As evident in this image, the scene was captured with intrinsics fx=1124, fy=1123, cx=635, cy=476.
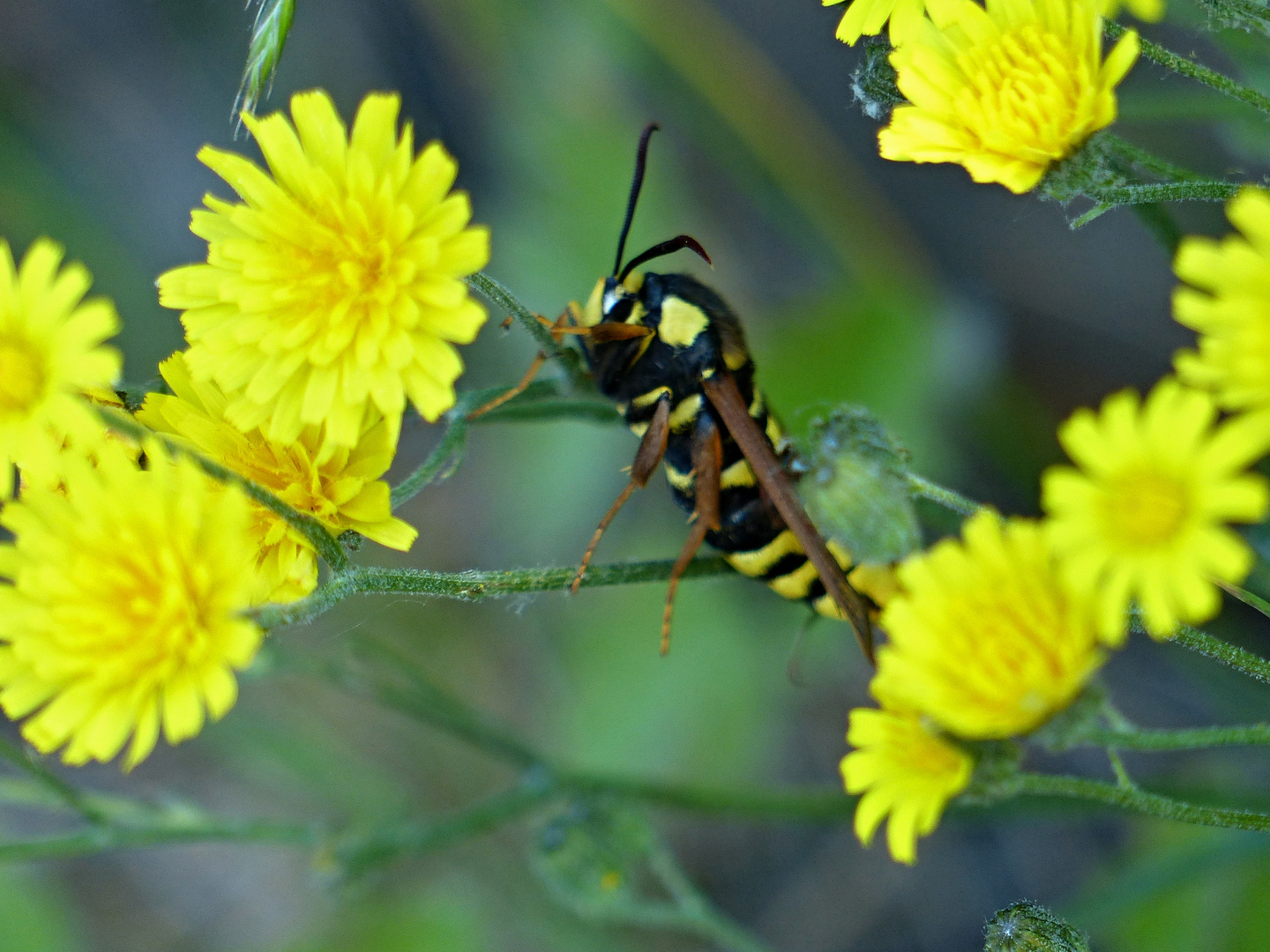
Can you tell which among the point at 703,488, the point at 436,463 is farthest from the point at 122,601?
the point at 703,488

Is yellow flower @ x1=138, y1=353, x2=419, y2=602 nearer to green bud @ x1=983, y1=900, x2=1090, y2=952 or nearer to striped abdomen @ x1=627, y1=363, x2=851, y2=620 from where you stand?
striped abdomen @ x1=627, y1=363, x2=851, y2=620

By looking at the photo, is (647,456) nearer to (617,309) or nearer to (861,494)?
(617,309)

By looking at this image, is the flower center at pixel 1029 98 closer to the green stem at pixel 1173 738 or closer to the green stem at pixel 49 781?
the green stem at pixel 1173 738

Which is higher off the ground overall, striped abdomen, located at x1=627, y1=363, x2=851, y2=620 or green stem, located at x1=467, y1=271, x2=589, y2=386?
green stem, located at x1=467, y1=271, x2=589, y2=386

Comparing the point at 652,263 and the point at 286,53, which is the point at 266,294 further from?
the point at 286,53

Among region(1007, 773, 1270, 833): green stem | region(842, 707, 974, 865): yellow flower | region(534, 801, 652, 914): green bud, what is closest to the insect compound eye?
region(842, 707, 974, 865): yellow flower

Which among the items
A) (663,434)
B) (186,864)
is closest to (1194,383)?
(663,434)
